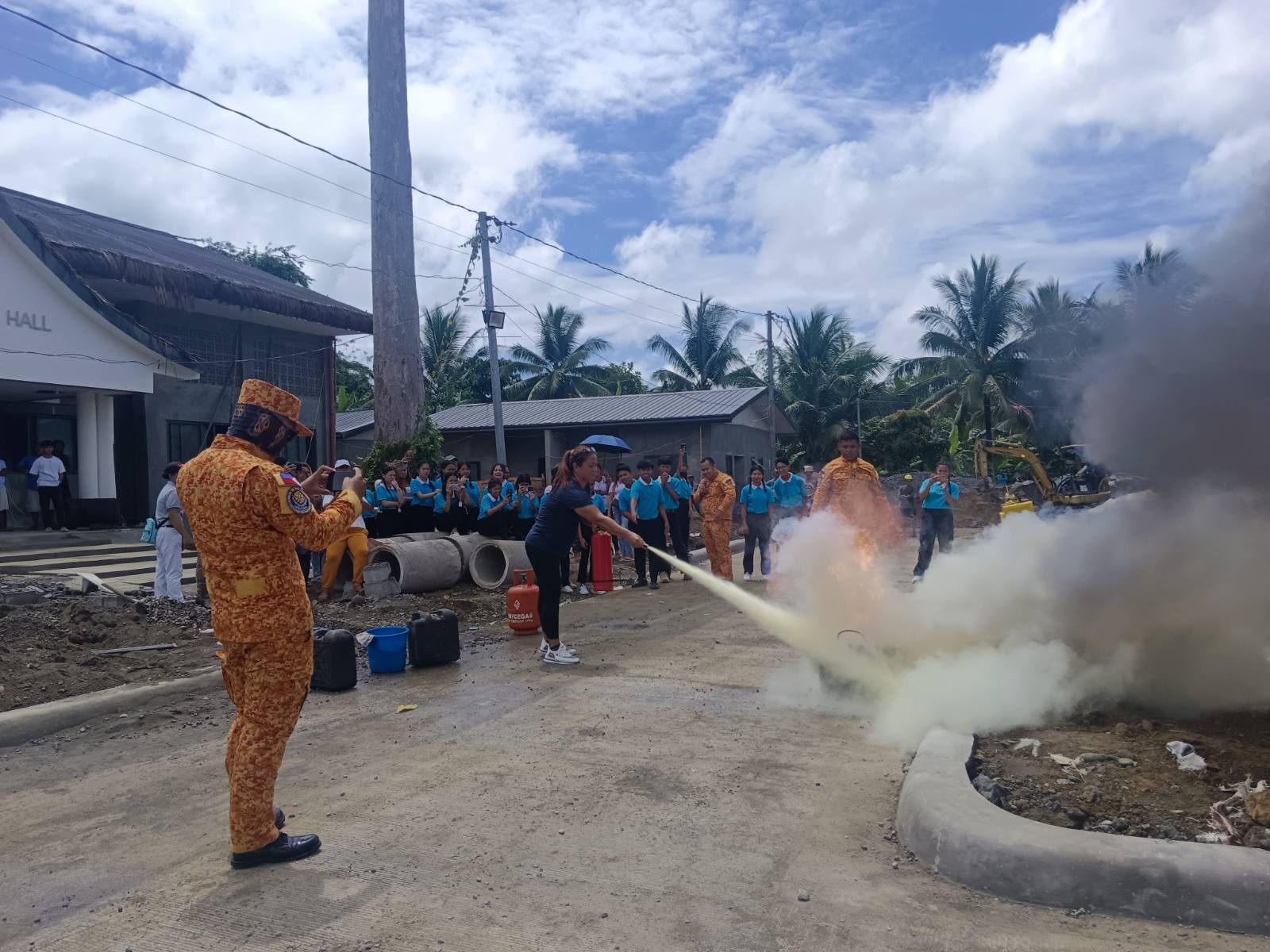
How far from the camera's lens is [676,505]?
13680mm

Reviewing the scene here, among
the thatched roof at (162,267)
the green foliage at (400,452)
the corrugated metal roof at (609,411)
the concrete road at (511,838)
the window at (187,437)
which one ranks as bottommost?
the concrete road at (511,838)

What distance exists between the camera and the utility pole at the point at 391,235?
14578 mm

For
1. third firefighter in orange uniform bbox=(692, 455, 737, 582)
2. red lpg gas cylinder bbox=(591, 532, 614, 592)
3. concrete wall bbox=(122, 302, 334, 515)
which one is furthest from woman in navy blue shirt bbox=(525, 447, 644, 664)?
concrete wall bbox=(122, 302, 334, 515)

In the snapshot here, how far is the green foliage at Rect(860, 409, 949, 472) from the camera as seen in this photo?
32594 mm

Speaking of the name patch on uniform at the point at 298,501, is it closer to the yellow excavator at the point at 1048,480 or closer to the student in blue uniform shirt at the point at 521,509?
the student in blue uniform shirt at the point at 521,509

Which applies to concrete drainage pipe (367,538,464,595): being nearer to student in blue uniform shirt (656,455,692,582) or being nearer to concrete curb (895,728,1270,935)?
student in blue uniform shirt (656,455,692,582)

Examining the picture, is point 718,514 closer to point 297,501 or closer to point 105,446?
point 297,501

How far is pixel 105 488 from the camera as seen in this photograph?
14828 millimetres

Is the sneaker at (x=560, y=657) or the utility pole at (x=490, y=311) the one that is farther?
the utility pole at (x=490, y=311)

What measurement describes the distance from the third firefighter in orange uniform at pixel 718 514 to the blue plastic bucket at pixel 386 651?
5.81 m

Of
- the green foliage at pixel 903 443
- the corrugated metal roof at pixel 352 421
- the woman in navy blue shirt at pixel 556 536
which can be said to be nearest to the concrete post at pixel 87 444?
the woman in navy blue shirt at pixel 556 536

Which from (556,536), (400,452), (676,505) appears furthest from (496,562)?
(556,536)

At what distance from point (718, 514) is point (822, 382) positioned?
24.1 metres

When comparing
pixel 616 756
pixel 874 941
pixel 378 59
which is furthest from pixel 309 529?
pixel 378 59
